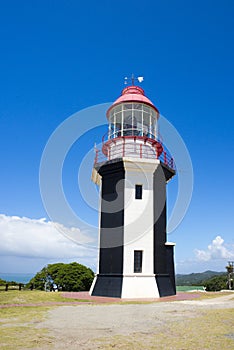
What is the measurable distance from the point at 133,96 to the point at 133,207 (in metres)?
6.61

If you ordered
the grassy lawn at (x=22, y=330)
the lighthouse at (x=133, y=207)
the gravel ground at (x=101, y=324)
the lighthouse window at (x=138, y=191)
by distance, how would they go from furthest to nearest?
the lighthouse window at (x=138, y=191), the lighthouse at (x=133, y=207), the gravel ground at (x=101, y=324), the grassy lawn at (x=22, y=330)

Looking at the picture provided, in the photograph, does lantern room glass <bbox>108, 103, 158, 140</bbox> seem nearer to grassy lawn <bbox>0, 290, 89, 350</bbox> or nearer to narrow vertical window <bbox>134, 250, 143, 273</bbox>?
narrow vertical window <bbox>134, 250, 143, 273</bbox>

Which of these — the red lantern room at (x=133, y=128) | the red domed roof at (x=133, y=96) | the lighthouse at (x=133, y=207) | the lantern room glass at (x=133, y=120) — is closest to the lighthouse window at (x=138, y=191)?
the lighthouse at (x=133, y=207)

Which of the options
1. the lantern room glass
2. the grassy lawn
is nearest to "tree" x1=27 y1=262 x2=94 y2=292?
the lantern room glass

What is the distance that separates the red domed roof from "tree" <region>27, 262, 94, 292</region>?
42.8 ft

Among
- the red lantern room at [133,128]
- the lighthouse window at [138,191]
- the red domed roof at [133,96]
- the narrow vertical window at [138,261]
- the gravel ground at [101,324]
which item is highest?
the red domed roof at [133,96]

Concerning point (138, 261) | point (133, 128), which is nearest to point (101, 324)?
point (138, 261)

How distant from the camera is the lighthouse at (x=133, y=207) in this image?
15.8 metres

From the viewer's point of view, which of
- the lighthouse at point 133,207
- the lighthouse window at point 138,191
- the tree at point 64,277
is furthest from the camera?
the tree at point 64,277

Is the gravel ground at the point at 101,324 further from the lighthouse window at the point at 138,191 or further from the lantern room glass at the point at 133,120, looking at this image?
the lantern room glass at the point at 133,120

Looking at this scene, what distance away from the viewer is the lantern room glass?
1811cm

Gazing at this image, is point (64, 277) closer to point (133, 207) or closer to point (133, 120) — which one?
point (133, 207)

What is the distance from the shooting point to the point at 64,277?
24.5 meters

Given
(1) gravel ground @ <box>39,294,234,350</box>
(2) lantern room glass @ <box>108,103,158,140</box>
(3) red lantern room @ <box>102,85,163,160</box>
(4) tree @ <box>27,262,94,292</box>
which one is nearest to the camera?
(1) gravel ground @ <box>39,294,234,350</box>
